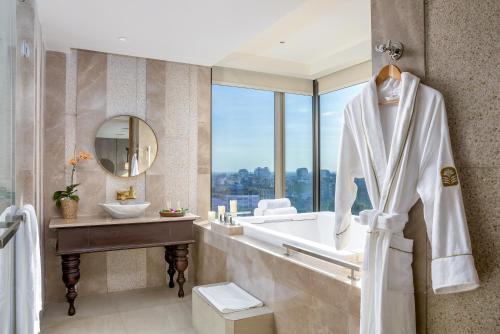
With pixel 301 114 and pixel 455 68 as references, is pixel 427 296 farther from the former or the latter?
pixel 301 114

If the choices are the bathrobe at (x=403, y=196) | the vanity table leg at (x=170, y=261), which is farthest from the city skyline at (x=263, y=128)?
the bathrobe at (x=403, y=196)

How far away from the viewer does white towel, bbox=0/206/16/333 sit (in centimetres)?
138

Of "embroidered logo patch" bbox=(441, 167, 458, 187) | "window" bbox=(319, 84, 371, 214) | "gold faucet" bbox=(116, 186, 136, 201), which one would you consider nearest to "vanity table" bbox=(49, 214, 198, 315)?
"gold faucet" bbox=(116, 186, 136, 201)

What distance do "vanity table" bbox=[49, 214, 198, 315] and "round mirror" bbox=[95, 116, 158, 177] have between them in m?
0.58

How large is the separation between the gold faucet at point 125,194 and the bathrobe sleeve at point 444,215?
9.88 feet

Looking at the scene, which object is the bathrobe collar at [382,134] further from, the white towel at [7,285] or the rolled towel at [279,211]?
the rolled towel at [279,211]

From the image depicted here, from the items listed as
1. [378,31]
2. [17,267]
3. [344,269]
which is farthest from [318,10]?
[17,267]

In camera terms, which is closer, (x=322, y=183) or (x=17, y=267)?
(x=17, y=267)

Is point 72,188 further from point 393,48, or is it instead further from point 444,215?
point 444,215

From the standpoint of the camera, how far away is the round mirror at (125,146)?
3.79m

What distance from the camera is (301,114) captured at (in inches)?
197

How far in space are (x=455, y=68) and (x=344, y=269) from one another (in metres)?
1.17

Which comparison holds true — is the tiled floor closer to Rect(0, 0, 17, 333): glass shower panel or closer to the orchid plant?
the orchid plant

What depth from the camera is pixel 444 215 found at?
1427 mm
